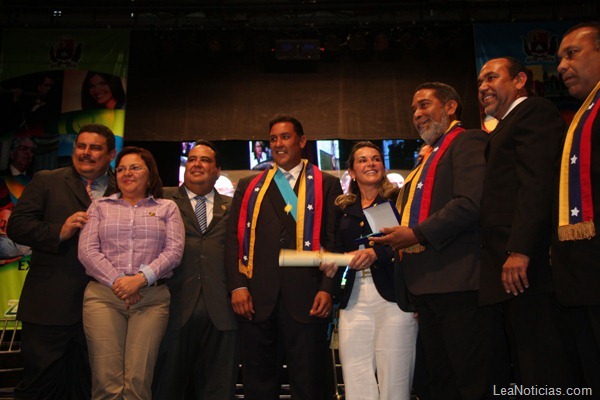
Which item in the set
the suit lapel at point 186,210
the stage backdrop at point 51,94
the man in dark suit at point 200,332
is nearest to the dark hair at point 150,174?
the suit lapel at point 186,210

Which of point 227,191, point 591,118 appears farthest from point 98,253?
point 227,191

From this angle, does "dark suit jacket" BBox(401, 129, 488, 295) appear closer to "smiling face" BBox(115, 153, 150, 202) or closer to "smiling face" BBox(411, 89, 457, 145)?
"smiling face" BBox(411, 89, 457, 145)

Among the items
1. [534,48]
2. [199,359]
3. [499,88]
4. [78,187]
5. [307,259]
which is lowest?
[199,359]

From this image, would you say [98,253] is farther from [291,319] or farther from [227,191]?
[227,191]

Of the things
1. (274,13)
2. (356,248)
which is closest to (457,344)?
(356,248)

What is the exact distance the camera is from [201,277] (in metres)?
3.23

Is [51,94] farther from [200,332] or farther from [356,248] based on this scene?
[356,248]

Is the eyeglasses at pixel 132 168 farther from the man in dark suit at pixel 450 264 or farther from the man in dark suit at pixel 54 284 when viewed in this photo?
the man in dark suit at pixel 450 264

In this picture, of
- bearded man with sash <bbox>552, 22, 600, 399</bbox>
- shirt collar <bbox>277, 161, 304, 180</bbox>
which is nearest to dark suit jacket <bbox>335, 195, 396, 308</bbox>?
shirt collar <bbox>277, 161, 304, 180</bbox>

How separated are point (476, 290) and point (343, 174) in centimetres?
418

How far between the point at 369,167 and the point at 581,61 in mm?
1247

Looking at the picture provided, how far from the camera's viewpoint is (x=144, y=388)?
2664 millimetres

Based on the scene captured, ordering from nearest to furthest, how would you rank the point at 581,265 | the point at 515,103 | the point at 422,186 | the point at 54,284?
the point at 581,265 < the point at 515,103 < the point at 422,186 < the point at 54,284

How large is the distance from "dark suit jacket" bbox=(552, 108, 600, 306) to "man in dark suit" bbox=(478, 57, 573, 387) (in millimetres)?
140
